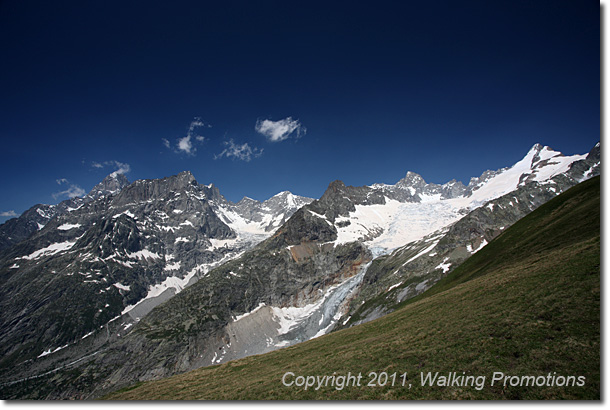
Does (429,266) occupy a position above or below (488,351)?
below

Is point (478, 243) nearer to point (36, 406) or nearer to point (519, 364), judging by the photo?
point (519, 364)

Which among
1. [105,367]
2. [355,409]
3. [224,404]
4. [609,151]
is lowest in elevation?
[105,367]

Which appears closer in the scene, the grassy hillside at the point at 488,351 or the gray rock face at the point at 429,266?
the grassy hillside at the point at 488,351

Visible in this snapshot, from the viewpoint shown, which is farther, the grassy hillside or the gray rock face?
the gray rock face

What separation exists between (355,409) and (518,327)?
43.7 feet

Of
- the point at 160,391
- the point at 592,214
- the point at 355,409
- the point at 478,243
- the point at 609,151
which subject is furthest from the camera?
the point at 478,243

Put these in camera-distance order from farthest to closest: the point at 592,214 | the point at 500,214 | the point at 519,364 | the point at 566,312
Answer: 1. the point at 500,214
2. the point at 592,214
3. the point at 566,312
4. the point at 519,364

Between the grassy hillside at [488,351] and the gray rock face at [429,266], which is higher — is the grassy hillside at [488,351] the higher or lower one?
the higher one

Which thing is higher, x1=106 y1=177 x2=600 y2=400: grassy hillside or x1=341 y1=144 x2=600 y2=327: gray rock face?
x1=106 y1=177 x2=600 y2=400: grassy hillside

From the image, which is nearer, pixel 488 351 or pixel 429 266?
pixel 488 351

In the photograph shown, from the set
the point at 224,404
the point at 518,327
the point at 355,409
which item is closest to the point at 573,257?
the point at 518,327

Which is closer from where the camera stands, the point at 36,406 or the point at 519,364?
the point at 519,364

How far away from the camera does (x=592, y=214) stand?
1531 inches

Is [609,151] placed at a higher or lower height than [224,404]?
higher
